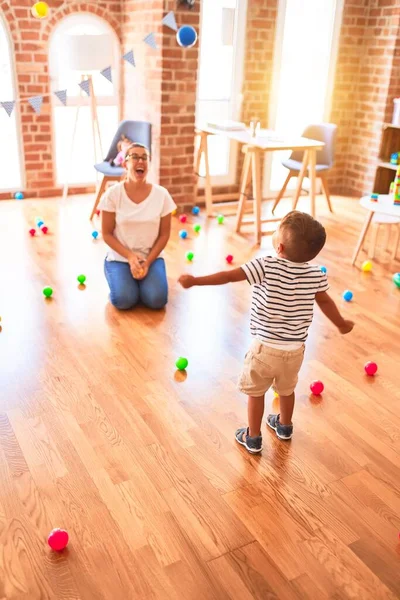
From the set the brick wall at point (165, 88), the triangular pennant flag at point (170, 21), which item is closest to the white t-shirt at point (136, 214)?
the brick wall at point (165, 88)

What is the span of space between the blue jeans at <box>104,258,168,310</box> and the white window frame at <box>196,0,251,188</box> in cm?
272

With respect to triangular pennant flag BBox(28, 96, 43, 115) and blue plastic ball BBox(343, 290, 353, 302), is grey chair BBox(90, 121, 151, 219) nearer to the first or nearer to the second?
triangular pennant flag BBox(28, 96, 43, 115)

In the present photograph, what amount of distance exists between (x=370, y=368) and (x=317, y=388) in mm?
365

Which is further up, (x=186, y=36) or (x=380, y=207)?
(x=186, y=36)

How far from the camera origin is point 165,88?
16.7 ft

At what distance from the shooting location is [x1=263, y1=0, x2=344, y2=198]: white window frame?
18.9 feet

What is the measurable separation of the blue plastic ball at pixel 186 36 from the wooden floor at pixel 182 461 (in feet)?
8.02

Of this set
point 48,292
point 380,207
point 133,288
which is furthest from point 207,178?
point 48,292

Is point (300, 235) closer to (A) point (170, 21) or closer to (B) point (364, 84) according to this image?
(A) point (170, 21)

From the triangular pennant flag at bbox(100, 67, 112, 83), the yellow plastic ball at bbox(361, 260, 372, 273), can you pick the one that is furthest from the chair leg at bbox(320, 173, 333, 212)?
the triangular pennant flag at bbox(100, 67, 112, 83)

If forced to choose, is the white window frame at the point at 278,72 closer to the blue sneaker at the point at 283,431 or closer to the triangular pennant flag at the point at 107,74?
the triangular pennant flag at the point at 107,74

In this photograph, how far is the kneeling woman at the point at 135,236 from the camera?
11.1ft

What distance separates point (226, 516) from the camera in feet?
6.31

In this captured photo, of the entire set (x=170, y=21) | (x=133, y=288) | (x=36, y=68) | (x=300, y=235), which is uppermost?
(x=170, y=21)
